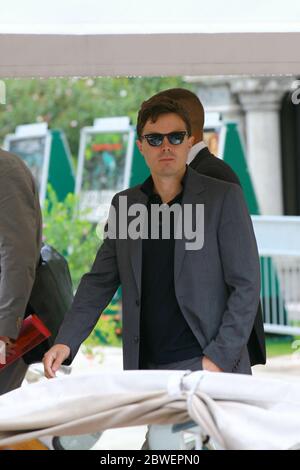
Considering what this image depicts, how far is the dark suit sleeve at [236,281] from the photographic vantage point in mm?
3727

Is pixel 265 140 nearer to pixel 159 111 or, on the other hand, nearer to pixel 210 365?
pixel 159 111

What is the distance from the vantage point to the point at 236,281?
3.78 m

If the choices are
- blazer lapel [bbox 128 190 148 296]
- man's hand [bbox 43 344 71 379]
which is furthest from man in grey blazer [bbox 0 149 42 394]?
blazer lapel [bbox 128 190 148 296]

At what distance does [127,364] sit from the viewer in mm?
4008

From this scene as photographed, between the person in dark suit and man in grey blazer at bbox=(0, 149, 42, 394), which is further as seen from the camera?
man in grey blazer at bbox=(0, 149, 42, 394)

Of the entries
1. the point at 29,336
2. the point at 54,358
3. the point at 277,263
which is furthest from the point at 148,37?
the point at 277,263

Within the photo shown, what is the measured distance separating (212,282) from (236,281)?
107 millimetres

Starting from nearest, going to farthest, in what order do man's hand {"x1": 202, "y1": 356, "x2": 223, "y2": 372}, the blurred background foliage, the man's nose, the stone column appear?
man's hand {"x1": 202, "y1": 356, "x2": 223, "y2": 372}
the man's nose
the stone column
the blurred background foliage

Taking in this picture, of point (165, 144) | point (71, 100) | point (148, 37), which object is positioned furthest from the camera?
point (71, 100)

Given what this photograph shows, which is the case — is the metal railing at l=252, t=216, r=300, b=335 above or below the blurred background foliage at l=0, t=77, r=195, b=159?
below

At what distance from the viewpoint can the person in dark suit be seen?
423 cm

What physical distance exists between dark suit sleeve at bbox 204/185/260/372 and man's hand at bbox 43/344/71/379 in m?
0.49

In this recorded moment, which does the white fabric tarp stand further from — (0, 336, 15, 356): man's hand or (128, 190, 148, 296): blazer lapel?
(0, 336, 15, 356): man's hand

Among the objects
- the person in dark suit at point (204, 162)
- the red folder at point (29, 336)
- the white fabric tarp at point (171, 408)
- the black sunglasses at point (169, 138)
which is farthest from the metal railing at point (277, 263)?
the white fabric tarp at point (171, 408)
